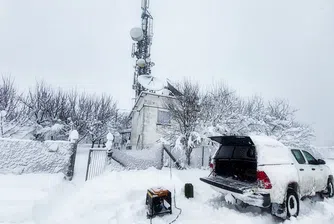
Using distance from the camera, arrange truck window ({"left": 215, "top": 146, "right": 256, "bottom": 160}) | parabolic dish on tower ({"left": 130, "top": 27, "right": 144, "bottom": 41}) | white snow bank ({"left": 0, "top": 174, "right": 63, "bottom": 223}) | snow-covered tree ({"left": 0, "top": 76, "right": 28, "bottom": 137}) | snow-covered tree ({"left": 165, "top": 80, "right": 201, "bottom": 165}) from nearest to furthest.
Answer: white snow bank ({"left": 0, "top": 174, "right": 63, "bottom": 223}) → truck window ({"left": 215, "top": 146, "right": 256, "bottom": 160}) → snow-covered tree ({"left": 165, "top": 80, "right": 201, "bottom": 165}) → snow-covered tree ({"left": 0, "top": 76, "right": 28, "bottom": 137}) → parabolic dish on tower ({"left": 130, "top": 27, "right": 144, "bottom": 41})

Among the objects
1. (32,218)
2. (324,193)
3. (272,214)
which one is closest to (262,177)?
(272,214)

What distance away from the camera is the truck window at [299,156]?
515 cm

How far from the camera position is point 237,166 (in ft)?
17.2

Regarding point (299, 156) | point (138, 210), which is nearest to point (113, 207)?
point (138, 210)

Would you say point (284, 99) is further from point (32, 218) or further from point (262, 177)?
point (32, 218)

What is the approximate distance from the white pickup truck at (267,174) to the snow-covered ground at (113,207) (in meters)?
0.39

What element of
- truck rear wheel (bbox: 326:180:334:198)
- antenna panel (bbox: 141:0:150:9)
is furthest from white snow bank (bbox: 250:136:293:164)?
antenna panel (bbox: 141:0:150:9)

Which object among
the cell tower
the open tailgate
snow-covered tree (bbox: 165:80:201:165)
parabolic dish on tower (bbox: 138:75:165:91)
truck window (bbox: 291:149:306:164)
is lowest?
the open tailgate

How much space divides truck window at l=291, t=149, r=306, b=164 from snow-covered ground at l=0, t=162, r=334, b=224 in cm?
124

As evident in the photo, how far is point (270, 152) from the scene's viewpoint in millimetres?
4492

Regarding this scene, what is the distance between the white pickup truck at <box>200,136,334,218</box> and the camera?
13.3 feet

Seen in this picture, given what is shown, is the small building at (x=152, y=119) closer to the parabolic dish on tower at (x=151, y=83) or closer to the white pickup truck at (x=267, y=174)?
the parabolic dish on tower at (x=151, y=83)

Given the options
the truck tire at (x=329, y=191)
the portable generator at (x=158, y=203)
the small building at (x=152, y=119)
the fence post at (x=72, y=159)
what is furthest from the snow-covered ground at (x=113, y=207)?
the small building at (x=152, y=119)

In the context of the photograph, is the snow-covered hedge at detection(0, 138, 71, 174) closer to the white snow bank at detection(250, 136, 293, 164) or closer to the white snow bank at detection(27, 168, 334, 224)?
the white snow bank at detection(27, 168, 334, 224)
